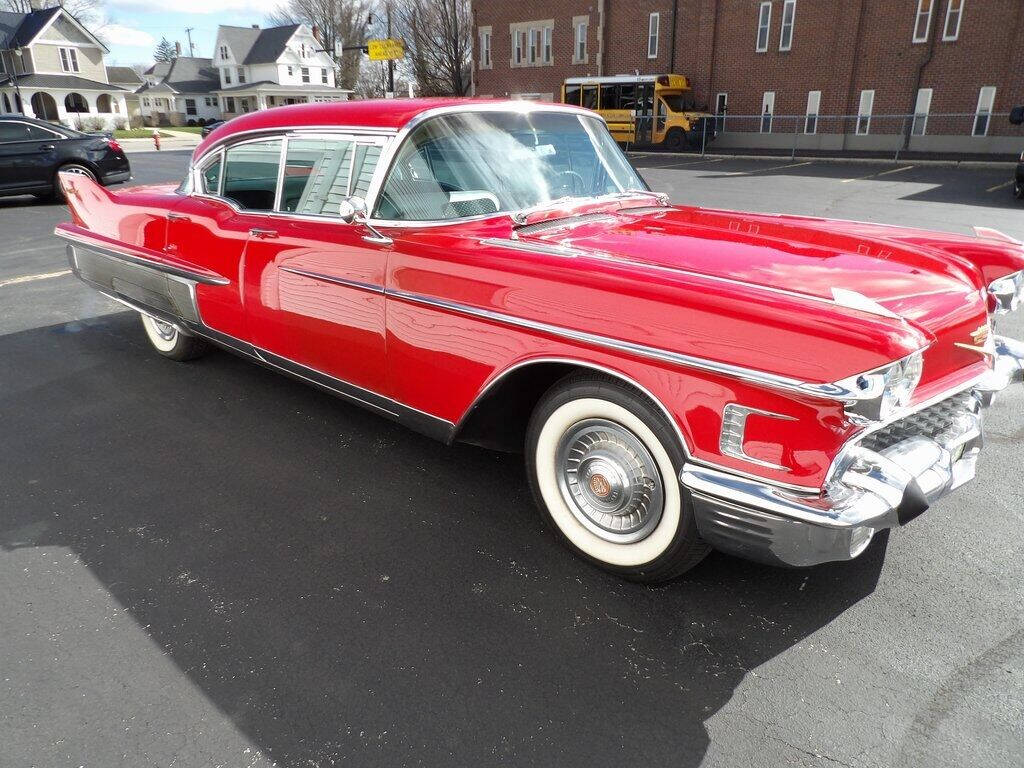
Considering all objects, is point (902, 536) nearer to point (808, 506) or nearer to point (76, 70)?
point (808, 506)

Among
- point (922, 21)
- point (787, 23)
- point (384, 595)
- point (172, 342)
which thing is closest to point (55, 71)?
point (787, 23)

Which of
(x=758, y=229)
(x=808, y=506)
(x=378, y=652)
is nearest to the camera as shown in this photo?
(x=808, y=506)

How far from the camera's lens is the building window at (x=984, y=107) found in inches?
944

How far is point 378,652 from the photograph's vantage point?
231 centimetres

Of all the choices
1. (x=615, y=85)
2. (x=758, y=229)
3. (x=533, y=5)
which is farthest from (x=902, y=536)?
(x=533, y=5)

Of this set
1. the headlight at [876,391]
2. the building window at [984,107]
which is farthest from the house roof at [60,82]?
the headlight at [876,391]

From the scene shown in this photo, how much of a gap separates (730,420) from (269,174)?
9.06ft

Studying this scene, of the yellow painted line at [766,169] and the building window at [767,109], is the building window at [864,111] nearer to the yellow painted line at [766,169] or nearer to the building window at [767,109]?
the building window at [767,109]

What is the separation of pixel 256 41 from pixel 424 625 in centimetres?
6918

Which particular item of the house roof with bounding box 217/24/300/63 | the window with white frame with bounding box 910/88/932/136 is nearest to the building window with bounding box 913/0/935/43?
the window with white frame with bounding box 910/88/932/136

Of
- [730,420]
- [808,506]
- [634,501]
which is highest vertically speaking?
[730,420]

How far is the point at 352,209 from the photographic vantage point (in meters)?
3.02

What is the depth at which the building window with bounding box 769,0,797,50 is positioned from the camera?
27.0m

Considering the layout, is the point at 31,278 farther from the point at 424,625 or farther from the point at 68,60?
the point at 68,60
